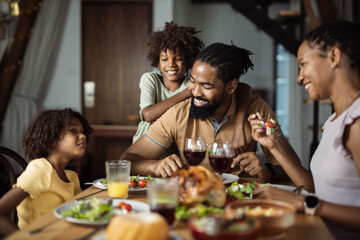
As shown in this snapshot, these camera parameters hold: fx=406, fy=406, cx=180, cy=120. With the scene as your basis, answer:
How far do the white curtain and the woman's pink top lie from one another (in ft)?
15.8

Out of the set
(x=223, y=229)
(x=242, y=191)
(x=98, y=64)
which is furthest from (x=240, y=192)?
(x=98, y=64)

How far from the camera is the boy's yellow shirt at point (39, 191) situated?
158cm

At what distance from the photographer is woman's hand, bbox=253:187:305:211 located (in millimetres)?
1387

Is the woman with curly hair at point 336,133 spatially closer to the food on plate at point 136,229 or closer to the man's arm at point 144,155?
the food on plate at point 136,229

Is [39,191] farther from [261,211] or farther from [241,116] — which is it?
[241,116]

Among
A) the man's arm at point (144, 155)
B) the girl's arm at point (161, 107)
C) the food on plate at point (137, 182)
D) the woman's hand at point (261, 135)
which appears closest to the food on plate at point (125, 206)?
the food on plate at point (137, 182)

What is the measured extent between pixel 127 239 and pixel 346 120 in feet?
2.93

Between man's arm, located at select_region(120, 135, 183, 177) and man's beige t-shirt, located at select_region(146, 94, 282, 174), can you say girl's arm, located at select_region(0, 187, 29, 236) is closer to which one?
man's arm, located at select_region(120, 135, 183, 177)

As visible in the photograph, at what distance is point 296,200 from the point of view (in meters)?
1.40

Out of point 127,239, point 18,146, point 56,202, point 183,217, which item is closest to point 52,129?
point 56,202

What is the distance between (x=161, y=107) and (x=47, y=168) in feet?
3.90

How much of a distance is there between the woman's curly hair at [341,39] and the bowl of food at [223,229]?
0.82 m

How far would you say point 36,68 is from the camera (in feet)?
20.1

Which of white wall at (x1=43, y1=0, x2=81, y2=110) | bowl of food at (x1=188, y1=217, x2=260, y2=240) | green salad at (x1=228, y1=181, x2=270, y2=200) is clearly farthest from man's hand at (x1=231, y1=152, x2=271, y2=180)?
white wall at (x1=43, y1=0, x2=81, y2=110)
